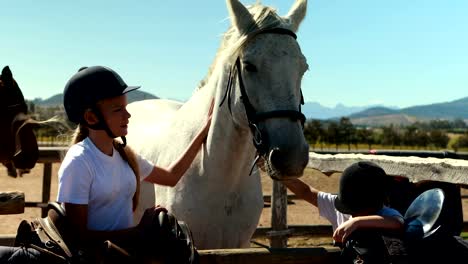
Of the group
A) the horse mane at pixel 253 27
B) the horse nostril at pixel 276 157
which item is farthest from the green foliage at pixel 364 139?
the horse nostril at pixel 276 157

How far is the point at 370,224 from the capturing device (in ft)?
6.52

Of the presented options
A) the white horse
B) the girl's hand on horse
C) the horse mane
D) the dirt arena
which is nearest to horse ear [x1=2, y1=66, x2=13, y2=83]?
the dirt arena

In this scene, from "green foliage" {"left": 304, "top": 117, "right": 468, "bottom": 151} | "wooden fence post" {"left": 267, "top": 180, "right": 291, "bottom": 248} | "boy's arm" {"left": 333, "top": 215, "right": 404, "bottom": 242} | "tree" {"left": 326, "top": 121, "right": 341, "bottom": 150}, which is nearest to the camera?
"boy's arm" {"left": 333, "top": 215, "right": 404, "bottom": 242}

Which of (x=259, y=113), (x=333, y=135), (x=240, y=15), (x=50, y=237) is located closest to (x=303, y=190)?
(x=259, y=113)

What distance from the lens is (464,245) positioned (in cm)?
194

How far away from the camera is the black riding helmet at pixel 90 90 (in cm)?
199

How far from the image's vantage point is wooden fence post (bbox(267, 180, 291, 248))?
18.3ft

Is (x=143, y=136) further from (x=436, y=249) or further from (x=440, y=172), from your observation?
(x=436, y=249)

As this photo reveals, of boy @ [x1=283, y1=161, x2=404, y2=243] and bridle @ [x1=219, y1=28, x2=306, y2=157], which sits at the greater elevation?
bridle @ [x1=219, y1=28, x2=306, y2=157]

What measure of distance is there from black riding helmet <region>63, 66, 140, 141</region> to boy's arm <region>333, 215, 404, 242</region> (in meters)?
1.04

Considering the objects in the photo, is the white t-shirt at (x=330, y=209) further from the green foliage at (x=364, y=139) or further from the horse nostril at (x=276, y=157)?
the green foliage at (x=364, y=139)

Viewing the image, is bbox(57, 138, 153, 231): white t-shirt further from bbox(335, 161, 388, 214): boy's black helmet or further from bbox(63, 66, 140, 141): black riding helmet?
bbox(335, 161, 388, 214): boy's black helmet

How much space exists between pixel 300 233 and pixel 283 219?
2.40ft

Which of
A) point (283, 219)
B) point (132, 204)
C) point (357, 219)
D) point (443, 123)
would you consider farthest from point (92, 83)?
point (443, 123)
